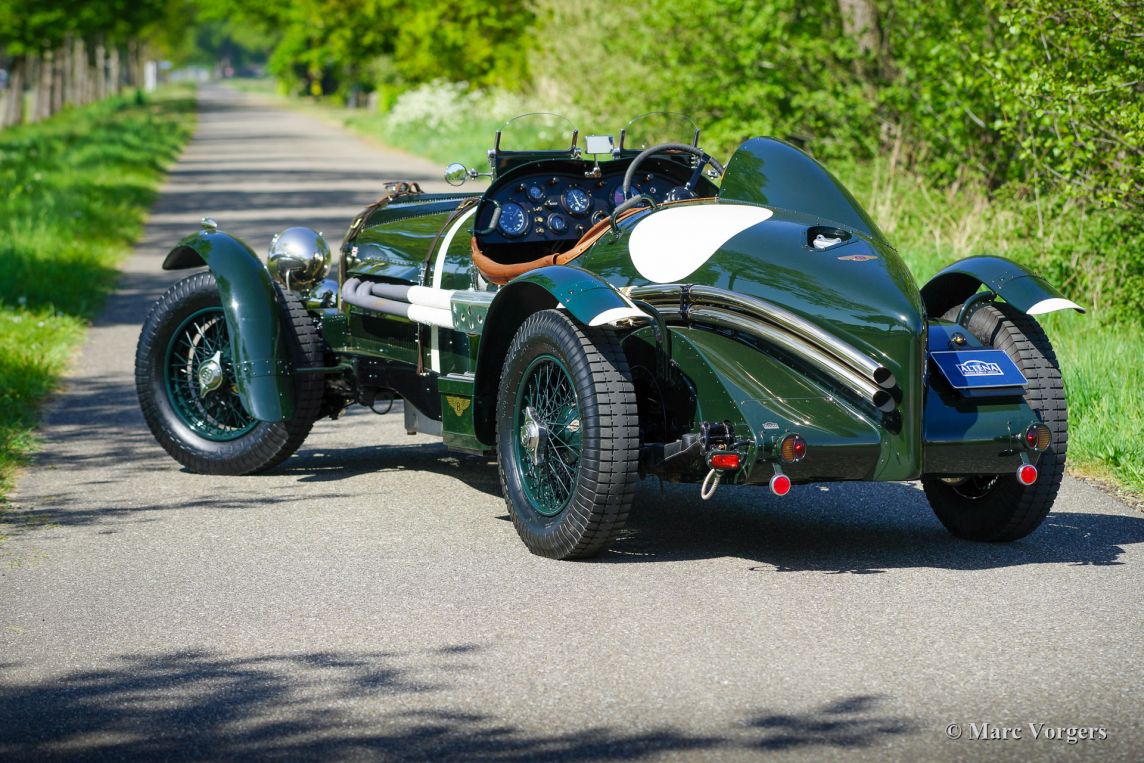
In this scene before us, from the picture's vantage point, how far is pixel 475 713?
4.10m

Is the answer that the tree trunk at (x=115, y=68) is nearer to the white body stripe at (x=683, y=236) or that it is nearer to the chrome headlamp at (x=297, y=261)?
the chrome headlamp at (x=297, y=261)

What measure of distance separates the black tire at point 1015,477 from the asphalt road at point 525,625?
108 millimetres

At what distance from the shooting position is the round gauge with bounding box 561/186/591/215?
22.4 ft

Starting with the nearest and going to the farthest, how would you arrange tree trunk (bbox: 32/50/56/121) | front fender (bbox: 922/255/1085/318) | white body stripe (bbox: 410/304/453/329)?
front fender (bbox: 922/255/1085/318) → white body stripe (bbox: 410/304/453/329) → tree trunk (bbox: 32/50/56/121)

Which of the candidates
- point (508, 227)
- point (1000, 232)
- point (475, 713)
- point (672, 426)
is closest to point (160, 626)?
point (475, 713)

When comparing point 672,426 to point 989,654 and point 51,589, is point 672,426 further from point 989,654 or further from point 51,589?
point 51,589

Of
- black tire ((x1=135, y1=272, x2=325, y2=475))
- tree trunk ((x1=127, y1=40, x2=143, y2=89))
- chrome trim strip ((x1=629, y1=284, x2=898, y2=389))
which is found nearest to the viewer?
chrome trim strip ((x1=629, y1=284, x2=898, y2=389))

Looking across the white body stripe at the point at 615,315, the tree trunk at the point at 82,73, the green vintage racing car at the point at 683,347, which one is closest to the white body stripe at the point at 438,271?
the green vintage racing car at the point at 683,347

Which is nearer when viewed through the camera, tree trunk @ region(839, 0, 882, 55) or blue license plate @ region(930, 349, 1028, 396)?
blue license plate @ region(930, 349, 1028, 396)

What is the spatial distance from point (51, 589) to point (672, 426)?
220 cm

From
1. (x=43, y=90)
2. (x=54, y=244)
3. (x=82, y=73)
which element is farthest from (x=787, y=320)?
(x=82, y=73)

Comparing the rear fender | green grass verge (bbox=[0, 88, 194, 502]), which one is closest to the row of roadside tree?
green grass verge (bbox=[0, 88, 194, 502])

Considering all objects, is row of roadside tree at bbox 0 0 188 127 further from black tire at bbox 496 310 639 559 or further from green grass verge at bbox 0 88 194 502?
black tire at bbox 496 310 639 559

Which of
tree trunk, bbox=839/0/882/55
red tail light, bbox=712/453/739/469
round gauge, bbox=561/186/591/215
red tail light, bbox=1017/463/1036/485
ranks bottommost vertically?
red tail light, bbox=1017/463/1036/485
